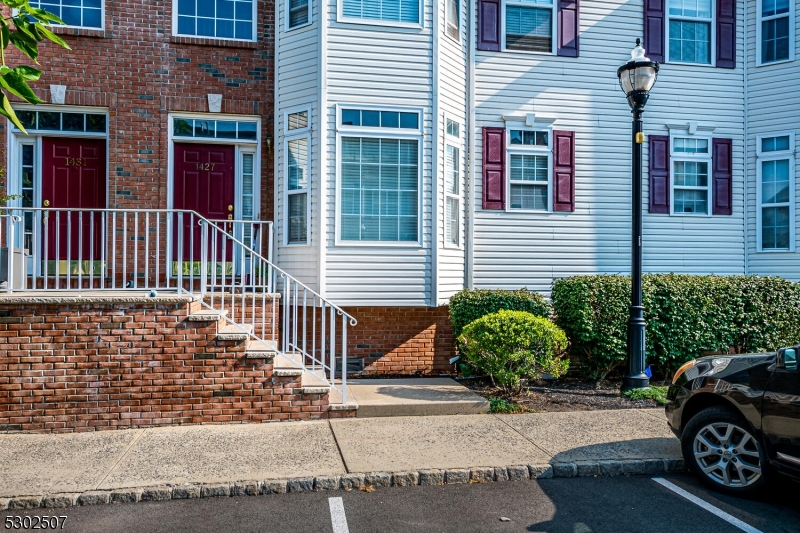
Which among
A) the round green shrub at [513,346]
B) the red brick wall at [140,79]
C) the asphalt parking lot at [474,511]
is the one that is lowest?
the asphalt parking lot at [474,511]

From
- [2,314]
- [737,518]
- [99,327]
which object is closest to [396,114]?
[99,327]

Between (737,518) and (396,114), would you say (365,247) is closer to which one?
(396,114)

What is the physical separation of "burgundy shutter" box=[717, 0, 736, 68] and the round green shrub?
22.5ft

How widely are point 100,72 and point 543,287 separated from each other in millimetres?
7679

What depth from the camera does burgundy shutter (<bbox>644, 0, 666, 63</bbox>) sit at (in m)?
11.1

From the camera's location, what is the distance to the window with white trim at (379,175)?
9.11m

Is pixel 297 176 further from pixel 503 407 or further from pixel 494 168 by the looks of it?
pixel 503 407

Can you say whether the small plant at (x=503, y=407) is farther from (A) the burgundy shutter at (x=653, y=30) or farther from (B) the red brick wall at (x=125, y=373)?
(A) the burgundy shutter at (x=653, y=30)

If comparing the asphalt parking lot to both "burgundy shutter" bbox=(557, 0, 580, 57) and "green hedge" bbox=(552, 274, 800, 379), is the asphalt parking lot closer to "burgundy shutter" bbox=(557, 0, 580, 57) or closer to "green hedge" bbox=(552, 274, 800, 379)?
"green hedge" bbox=(552, 274, 800, 379)

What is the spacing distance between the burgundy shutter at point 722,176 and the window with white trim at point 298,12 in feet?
24.3

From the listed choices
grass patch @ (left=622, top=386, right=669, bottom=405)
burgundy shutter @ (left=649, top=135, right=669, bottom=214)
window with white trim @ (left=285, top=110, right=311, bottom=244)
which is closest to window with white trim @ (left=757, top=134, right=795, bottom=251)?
burgundy shutter @ (left=649, top=135, right=669, bottom=214)

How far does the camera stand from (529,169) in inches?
422

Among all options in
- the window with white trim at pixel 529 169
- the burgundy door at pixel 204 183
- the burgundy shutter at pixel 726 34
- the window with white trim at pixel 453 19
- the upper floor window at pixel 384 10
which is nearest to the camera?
the upper floor window at pixel 384 10

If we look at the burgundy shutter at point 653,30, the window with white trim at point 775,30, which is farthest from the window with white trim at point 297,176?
the window with white trim at point 775,30
